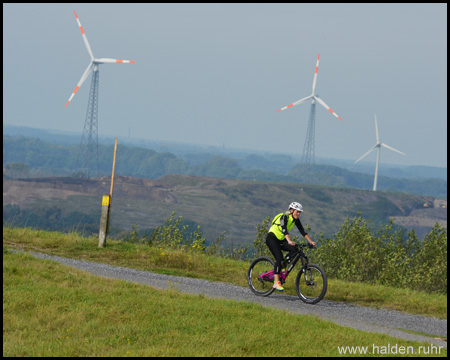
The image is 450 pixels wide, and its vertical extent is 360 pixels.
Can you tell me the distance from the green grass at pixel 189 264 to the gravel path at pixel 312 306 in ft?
2.05

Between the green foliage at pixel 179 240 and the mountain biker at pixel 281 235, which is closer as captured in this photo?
the mountain biker at pixel 281 235

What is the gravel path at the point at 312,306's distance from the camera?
→ 35.2 ft

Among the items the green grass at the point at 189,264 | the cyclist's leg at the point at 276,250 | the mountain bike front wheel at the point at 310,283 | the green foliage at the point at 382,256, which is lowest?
the green foliage at the point at 382,256

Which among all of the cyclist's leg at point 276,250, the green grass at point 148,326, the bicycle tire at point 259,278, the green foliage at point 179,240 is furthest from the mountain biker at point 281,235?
the green foliage at point 179,240

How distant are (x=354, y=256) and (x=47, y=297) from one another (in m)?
22.1

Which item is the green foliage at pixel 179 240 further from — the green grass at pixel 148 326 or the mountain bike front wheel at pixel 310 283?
Result: the green grass at pixel 148 326

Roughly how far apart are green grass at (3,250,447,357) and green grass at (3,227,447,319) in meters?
3.59

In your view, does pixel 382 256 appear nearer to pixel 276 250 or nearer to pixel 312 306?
pixel 276 250

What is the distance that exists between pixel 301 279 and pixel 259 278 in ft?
3.17

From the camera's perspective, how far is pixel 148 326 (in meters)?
9.21

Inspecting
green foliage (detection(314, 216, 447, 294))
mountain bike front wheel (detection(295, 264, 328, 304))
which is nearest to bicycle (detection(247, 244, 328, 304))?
mountain bike front wheel (detection(295, 264, 328, 304))

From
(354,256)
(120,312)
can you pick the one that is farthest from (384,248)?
(120,312)

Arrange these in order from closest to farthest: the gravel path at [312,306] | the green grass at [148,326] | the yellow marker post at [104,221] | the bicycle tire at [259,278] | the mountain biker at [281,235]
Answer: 1. the green grass at [148,326]
2. the gravel path at [312,306]
3. the mountain biker at [281,235]
4. the bicycle tire at [259,278]
5. the yellow marker post at [104,221]

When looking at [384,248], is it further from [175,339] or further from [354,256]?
[175,339]
